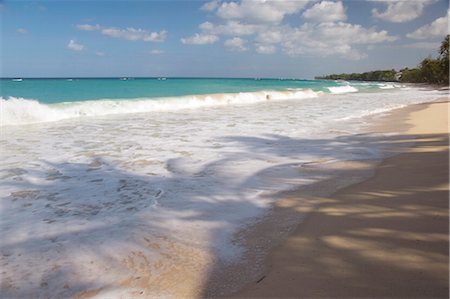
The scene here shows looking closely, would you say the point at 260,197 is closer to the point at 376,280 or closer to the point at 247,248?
the point at 247,248

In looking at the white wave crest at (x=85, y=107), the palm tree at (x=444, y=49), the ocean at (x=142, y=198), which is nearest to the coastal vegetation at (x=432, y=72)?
the palm tree at (x=444, y=49)

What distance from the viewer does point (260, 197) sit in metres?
4.84

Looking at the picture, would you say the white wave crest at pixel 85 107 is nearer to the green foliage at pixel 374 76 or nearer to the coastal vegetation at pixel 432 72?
the coastal vegetation at pixel 432 72

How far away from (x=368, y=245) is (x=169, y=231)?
80.6 inches

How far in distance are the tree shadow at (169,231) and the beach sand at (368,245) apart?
0.02 metres

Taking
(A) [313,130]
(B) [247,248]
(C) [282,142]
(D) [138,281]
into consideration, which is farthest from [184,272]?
(A) [313,130]

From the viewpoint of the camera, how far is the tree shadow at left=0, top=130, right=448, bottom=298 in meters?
2.87

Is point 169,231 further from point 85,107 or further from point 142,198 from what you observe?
point 85,107

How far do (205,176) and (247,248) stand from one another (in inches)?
104

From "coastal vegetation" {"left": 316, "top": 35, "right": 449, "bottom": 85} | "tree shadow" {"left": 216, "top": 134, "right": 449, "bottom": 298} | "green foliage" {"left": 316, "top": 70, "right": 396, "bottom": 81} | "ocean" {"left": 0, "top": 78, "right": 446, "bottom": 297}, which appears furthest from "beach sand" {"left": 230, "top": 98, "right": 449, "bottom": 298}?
"green foliage" {"left": 316, "top": 70, "right": 396, "bottom": 81}

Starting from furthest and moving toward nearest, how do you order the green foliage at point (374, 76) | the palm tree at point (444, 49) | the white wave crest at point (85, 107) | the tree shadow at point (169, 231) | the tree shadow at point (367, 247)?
the green foliage at point (374, 76), the palm tree at point (444, 49), the white wave crest at point (85, 107), the tree shadow at point (169, 231), the tree shadow at point (367, 247)

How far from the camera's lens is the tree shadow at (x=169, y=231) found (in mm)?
2871

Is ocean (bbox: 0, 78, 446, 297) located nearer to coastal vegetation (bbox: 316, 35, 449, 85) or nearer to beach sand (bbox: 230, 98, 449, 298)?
beach sand (bbox: 230, 98, 449, 298)

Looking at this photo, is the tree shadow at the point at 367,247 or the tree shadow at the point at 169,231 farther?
the tree shadow at the point at 169,231
